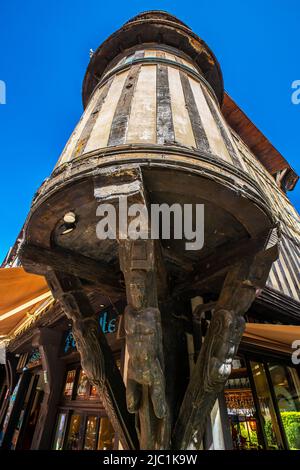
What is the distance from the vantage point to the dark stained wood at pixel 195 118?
2.01 metres

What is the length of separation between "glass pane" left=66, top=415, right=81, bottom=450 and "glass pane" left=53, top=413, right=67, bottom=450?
0.12 metres

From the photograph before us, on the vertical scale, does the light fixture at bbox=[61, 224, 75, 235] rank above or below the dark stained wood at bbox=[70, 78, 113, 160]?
below

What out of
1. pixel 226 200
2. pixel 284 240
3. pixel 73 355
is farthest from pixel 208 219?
pixel 284 240

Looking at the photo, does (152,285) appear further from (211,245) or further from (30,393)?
(30,393)

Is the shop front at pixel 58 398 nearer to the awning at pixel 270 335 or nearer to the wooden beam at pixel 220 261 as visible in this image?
the wooden beam at pixel 220 261

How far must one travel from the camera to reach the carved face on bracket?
6.13ft

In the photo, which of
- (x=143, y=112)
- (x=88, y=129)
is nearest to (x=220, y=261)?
(x=143, y=112)

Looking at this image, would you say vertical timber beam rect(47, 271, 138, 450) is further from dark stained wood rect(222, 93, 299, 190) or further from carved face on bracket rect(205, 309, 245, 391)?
dark stained wood rect(222, 93, 299, 190)

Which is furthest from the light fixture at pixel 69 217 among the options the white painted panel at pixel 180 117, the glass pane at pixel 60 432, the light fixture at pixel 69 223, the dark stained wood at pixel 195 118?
the glass pane at pixel 60 432

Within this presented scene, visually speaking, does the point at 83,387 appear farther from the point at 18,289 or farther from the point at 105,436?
the point at 18,289

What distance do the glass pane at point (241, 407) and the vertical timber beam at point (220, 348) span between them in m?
1.87

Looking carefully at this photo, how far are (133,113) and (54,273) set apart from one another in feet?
5.09

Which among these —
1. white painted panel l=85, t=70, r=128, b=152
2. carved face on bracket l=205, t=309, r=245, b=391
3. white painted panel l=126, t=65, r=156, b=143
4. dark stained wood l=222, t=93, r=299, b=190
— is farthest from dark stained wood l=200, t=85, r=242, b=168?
dark stained wood l=222, t=93, r=299, b=190

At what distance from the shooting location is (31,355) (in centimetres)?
567
